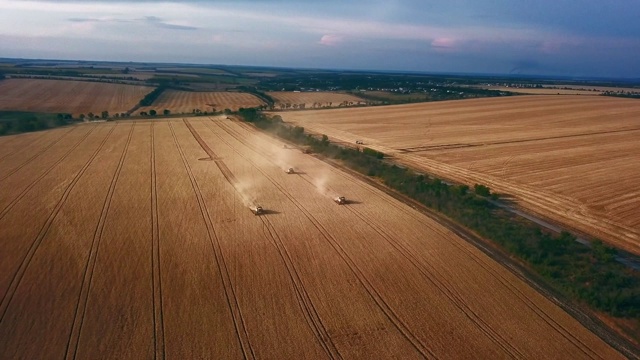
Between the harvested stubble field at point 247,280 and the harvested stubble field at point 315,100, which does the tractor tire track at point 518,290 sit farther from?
the harvested stubble field at point 315,100

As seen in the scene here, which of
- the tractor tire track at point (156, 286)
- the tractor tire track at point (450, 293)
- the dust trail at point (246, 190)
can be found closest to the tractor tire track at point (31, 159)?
the tractor tire track at point (156, 286)

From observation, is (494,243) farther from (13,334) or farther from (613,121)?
(613,121)

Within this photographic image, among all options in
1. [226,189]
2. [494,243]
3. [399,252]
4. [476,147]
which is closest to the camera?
[399,252]

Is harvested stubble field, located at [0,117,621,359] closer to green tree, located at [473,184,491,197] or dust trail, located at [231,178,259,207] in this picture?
dust trail, located at [231,178,259,207]

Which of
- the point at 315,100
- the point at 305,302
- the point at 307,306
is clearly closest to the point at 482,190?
the point at 305,302

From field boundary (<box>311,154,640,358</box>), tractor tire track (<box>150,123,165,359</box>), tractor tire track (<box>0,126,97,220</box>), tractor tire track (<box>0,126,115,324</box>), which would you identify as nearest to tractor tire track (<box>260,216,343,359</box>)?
tractor tire track (<box>150,123,165,359</box>)

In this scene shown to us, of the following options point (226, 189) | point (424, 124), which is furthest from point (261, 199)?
point (424, 124)

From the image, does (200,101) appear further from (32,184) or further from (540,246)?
(540,246)
